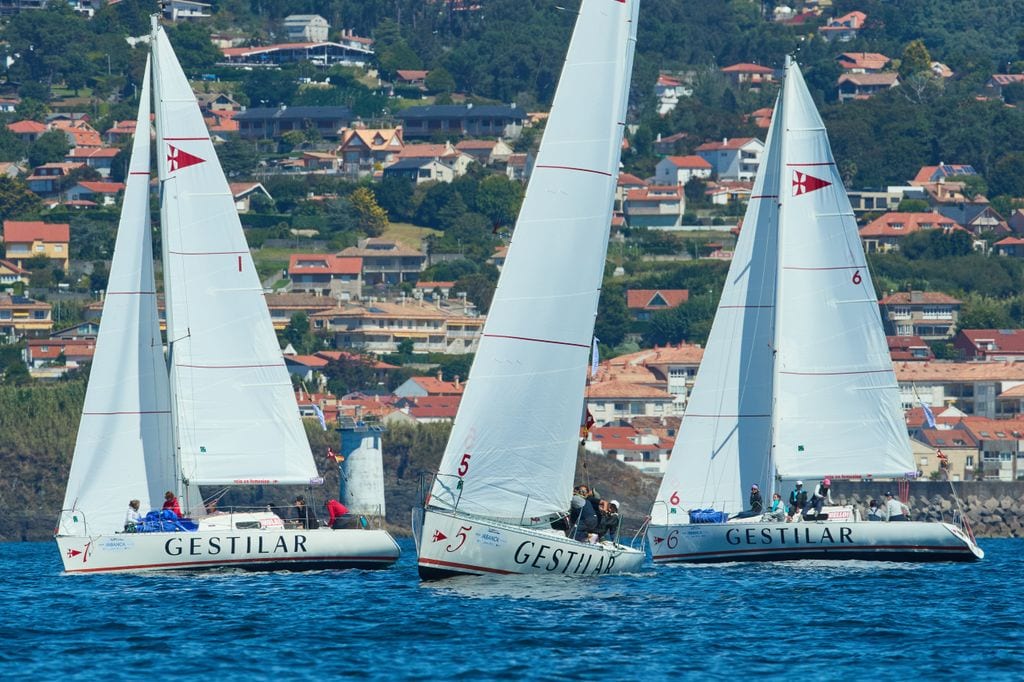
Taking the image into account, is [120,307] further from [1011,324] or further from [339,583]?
[1011,324]

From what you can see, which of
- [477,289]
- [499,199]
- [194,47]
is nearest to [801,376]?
[477,289]

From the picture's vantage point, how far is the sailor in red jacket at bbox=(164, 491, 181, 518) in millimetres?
31578

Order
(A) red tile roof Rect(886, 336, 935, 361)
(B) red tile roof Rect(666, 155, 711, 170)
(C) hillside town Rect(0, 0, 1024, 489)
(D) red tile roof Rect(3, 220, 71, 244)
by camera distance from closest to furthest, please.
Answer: (C) hillside town Rect(0, 0, 1024, 489), (A) red tile roof Rect(886, 336, 935, 361), (D) red tile roof Rect(3, 220, 71, 244), (B) red tile roof Rect(666, 155, 711, 170)

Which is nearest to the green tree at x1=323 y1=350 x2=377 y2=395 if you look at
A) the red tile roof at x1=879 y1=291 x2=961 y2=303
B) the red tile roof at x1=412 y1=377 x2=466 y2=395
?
the red tile roof at x1=412 y1=377 x2=466 y2=395

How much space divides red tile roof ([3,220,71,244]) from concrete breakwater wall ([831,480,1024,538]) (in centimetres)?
6144

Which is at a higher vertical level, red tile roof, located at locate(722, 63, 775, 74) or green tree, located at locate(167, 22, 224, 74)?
green tree, located at locate(167, 22, 224, 74)

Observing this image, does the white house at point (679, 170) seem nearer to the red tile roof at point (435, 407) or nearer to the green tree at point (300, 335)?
the green tree at point (300, 335)

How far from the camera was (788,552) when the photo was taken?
3356 centimetres

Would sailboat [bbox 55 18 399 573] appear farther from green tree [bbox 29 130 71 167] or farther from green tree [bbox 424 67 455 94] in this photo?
green tree [bbox 424 67 455 94]

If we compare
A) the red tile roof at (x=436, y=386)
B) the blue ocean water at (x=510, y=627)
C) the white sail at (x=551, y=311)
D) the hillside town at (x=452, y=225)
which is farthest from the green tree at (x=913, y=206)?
the white sail at (x=551, y=311)

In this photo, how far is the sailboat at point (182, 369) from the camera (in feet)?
107

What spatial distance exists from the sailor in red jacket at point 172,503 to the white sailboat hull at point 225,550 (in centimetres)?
57

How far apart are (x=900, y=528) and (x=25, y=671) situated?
50.2 feet

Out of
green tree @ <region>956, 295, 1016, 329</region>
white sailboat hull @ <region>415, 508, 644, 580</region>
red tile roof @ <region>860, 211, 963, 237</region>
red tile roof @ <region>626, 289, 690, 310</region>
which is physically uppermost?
white sailboat hull @ <region>415, 508, 644, 580</region>
